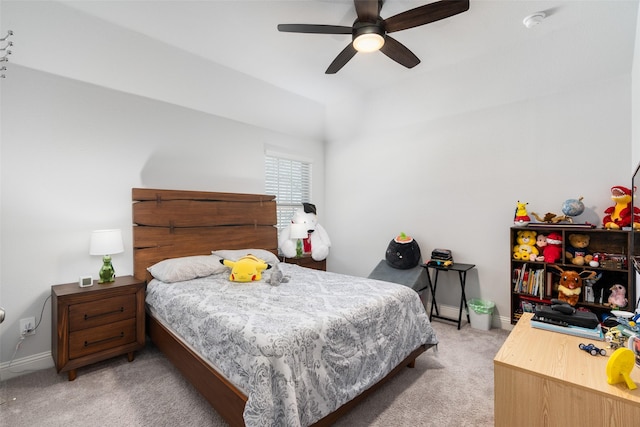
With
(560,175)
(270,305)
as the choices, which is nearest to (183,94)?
(270,305)

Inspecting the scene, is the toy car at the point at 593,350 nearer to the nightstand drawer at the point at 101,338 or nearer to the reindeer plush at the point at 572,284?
the reindeer plush at the point at 572,284

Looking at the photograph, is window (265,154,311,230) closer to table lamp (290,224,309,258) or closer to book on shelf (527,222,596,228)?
table lamp (290,224,309,258)

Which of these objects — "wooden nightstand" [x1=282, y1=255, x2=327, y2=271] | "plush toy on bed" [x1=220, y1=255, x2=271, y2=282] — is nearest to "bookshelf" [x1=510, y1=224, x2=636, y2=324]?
"wooden nightstand" [x1=282, y1=255, x2=327, y2=271]

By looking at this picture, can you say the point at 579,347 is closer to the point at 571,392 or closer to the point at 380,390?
the point at 571,392

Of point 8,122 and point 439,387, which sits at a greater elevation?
point 8,122

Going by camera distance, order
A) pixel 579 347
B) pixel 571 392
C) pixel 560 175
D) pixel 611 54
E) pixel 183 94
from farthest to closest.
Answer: pixel 183 94 → pixel 560 175 → pixel 611 54 → pixel 579 347 → pixel 571 392

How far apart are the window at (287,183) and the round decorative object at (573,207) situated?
316 cm

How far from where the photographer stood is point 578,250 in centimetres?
284

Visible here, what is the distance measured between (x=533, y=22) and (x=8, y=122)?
4.02 m

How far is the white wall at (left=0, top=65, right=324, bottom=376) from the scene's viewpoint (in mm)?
2328

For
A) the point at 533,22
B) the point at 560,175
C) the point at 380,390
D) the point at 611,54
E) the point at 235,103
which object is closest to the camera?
the point at 380,390

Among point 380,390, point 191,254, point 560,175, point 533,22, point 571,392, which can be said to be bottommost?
point 380,390

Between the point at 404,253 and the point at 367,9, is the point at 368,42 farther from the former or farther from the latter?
the point at 404,253

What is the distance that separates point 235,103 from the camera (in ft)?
11.6
